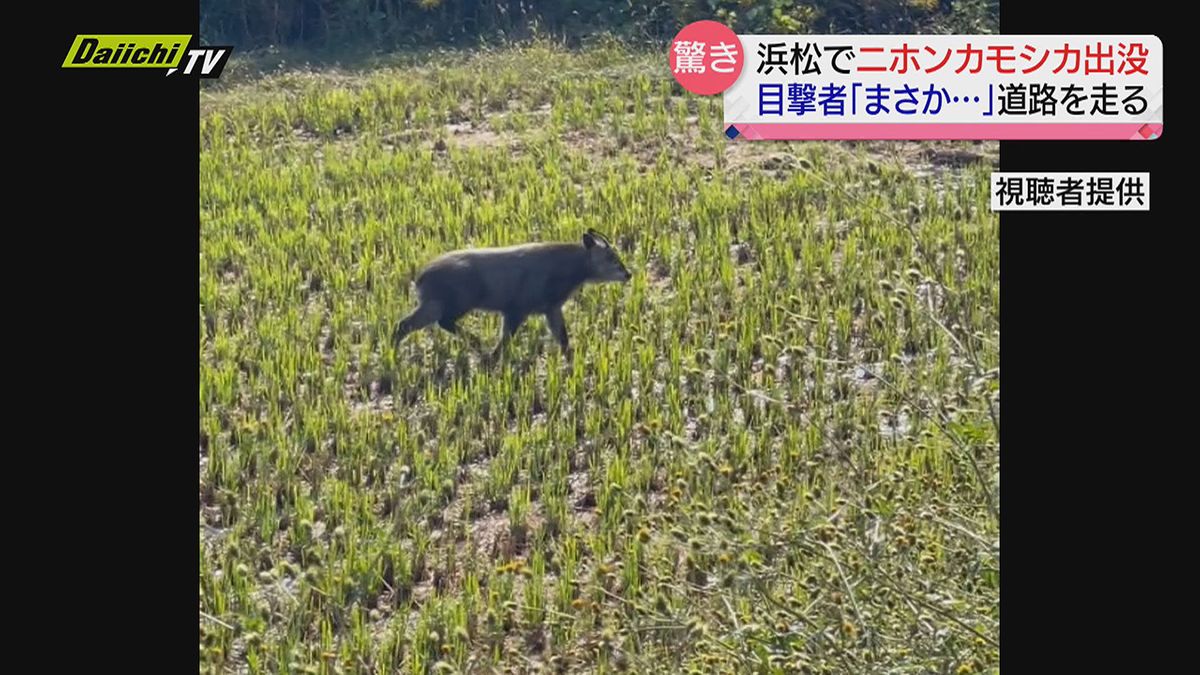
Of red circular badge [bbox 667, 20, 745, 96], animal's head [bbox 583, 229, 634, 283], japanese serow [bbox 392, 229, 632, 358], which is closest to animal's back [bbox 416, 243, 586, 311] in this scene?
japanese serow [bbox 392, 229, 632, 358]

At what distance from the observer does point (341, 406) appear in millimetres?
7824

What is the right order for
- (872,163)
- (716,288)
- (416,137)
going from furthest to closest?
(416,137), (872,163), (716,288)

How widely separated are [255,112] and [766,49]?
931 cm

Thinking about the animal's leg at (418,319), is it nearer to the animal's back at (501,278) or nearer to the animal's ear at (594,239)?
the animal's back at (501,278)

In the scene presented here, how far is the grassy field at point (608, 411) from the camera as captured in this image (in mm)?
4668

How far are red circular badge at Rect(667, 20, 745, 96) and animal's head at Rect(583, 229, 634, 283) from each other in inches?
36.9

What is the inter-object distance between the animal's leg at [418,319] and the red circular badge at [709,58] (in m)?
1.67

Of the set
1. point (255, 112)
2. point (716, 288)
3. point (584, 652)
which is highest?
point (255, 112)

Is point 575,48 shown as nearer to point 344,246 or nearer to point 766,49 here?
point 344,246

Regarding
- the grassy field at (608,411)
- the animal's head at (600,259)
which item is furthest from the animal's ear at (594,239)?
the grassy field at (608,411)

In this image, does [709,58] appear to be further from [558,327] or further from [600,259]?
[558,327]

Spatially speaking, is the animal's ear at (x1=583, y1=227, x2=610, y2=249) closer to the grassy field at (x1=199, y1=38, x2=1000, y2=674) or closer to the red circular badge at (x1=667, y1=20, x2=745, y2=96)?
the grassy field at (x1=199, y1=38, x2=1000, y2=674)

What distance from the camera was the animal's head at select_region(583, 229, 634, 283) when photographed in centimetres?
898

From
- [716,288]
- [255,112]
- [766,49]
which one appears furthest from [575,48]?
[766,49]
